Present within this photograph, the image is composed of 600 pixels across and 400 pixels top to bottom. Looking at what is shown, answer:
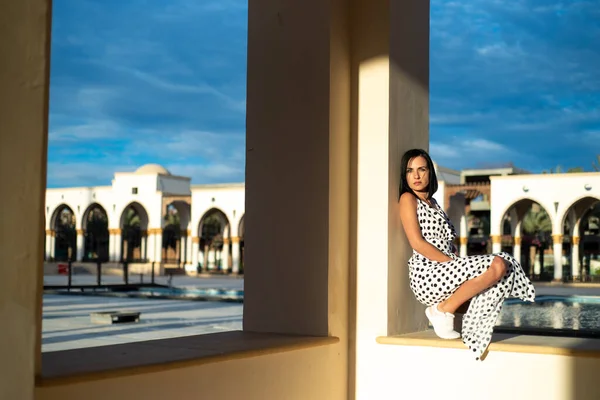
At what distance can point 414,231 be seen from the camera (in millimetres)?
3270

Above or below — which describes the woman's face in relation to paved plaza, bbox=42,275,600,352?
above

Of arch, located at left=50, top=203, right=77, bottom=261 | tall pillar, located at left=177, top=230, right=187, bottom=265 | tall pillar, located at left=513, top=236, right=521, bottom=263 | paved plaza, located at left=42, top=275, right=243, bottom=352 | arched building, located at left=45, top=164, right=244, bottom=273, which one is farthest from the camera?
arch, located at left=50, top=203, right=77, bottom=261

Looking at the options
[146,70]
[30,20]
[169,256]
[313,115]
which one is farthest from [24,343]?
[146,70]

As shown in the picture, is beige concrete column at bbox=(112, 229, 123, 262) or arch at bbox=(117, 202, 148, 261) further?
arch at bbox=(117, 202, 148, 261)

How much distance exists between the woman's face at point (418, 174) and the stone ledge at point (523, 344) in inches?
27.3

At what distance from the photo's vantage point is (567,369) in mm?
2988

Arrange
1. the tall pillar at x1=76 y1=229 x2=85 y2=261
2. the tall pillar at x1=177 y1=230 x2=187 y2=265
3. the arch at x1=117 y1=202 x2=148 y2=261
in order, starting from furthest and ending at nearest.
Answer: the tall pillar at x1=177 y1=230 x2=187 y2=265
the arch at x1=117 y1=202 x2=148 y2=261
the tall pillar at x1=76 y1=229 x2=85 y2=261

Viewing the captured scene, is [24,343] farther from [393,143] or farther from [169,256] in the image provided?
[169,256]

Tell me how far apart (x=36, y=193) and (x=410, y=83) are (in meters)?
2.24

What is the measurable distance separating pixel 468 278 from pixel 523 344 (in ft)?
1.20

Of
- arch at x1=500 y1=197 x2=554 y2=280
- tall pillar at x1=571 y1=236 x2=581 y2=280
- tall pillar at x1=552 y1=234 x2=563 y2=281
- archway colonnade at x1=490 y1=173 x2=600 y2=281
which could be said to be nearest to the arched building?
archway colonnade at x1=490 y1=173 x2=600 y2=281

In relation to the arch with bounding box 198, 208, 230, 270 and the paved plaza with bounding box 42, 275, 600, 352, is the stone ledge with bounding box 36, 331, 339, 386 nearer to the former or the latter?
the paved plaza with bounding box 42, 275, 600, 352

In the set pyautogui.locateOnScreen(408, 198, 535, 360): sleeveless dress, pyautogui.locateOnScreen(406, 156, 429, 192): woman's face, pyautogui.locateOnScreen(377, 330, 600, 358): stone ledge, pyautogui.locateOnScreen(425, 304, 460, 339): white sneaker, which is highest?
pyautogui.locateOnScreen(406, 156, 429, 192): woman's face

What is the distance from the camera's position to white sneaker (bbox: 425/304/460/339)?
3260 mm
